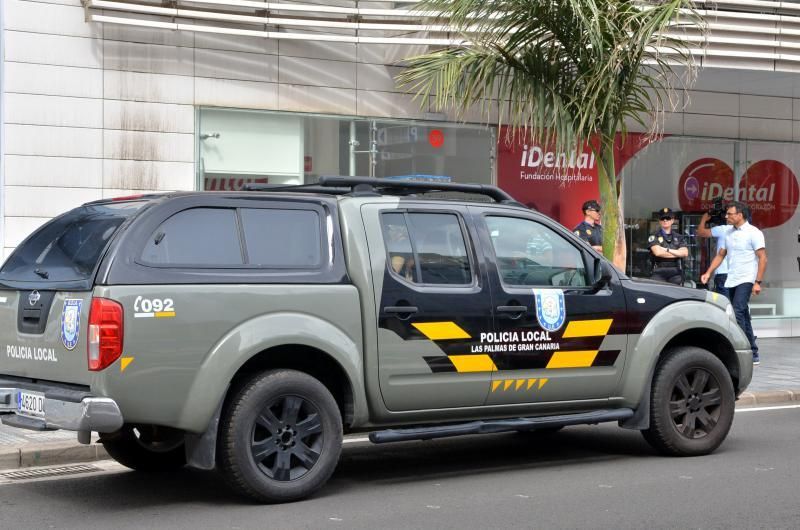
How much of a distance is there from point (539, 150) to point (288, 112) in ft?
12.5

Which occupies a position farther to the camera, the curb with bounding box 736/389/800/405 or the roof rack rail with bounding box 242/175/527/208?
the curb with bounding box 736/389/800/405

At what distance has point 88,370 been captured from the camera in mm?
6328

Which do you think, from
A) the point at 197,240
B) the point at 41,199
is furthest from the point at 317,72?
the point at 197,240

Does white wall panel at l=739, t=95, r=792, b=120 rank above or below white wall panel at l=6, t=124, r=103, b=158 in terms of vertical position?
above

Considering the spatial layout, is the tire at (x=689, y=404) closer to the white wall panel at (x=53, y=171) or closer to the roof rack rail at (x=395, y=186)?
the roof rack rail at (x=395, y=186)

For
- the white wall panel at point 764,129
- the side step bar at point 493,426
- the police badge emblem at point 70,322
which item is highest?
the white wall panel at point 764,129

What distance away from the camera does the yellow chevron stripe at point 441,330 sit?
23.7 feet

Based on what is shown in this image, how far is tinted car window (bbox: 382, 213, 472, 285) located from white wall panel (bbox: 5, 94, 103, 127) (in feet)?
25.8

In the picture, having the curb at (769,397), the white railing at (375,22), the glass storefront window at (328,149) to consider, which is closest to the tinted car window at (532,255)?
the curb at (769,397)

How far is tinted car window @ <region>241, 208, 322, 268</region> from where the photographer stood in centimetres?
696

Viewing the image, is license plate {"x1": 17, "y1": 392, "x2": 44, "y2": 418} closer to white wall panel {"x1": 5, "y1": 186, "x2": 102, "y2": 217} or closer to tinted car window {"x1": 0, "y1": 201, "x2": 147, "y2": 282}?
tinted car window {"x1": 0, "y1": 201, "x2": 147, "y2": 282}

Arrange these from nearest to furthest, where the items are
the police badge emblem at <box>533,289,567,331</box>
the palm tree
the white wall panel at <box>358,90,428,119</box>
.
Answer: the police badge emblem at <box>533,289,567,331</box> → the palm tree → the white wall panel at <box>358,90,428,119</box>

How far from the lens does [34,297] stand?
679 centimetres

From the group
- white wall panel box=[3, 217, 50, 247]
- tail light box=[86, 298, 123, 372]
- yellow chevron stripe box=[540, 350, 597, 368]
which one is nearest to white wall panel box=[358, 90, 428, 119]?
white wall panel box=[3, 217, 50, 247]
